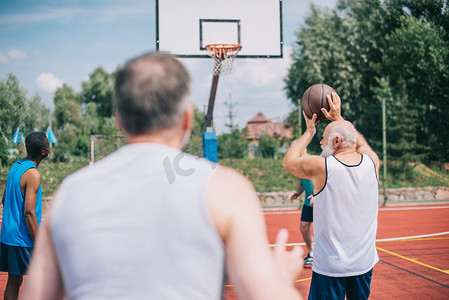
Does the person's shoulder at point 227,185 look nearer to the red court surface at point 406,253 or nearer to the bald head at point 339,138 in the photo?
the bald head at point 339,138

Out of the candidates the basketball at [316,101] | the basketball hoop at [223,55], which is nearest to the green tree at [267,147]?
the basketball hoop at [223,55]

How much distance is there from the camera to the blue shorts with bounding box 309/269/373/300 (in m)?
3.08

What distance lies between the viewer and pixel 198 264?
41.4 inches

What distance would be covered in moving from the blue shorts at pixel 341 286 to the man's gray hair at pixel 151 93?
7.86 ft

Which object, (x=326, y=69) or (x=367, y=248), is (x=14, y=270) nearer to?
(x=367, y=248)

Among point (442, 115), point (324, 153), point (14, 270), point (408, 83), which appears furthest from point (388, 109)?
point (14, 270)

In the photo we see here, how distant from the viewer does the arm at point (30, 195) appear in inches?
153

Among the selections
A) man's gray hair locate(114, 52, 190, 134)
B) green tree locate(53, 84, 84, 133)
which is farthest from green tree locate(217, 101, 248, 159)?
green tree locate(53, 84, 84, 133)

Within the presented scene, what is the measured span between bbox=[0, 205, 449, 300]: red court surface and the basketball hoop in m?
3.78

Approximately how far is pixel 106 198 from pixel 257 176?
13.9 m

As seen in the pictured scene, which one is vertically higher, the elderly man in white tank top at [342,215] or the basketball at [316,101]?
the basketball at [316,101]

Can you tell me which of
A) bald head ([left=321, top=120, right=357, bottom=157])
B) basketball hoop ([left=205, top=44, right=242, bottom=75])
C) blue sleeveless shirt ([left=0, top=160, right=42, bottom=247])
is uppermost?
basketball hoop ([left=205, top=44, right=242, bottom=75])

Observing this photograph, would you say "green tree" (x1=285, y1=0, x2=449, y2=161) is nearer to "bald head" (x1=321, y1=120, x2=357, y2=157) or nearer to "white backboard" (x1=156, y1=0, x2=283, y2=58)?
"white backboard" (x1=156, y1=0, x2=283, y2=58)

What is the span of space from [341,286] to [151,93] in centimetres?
255
